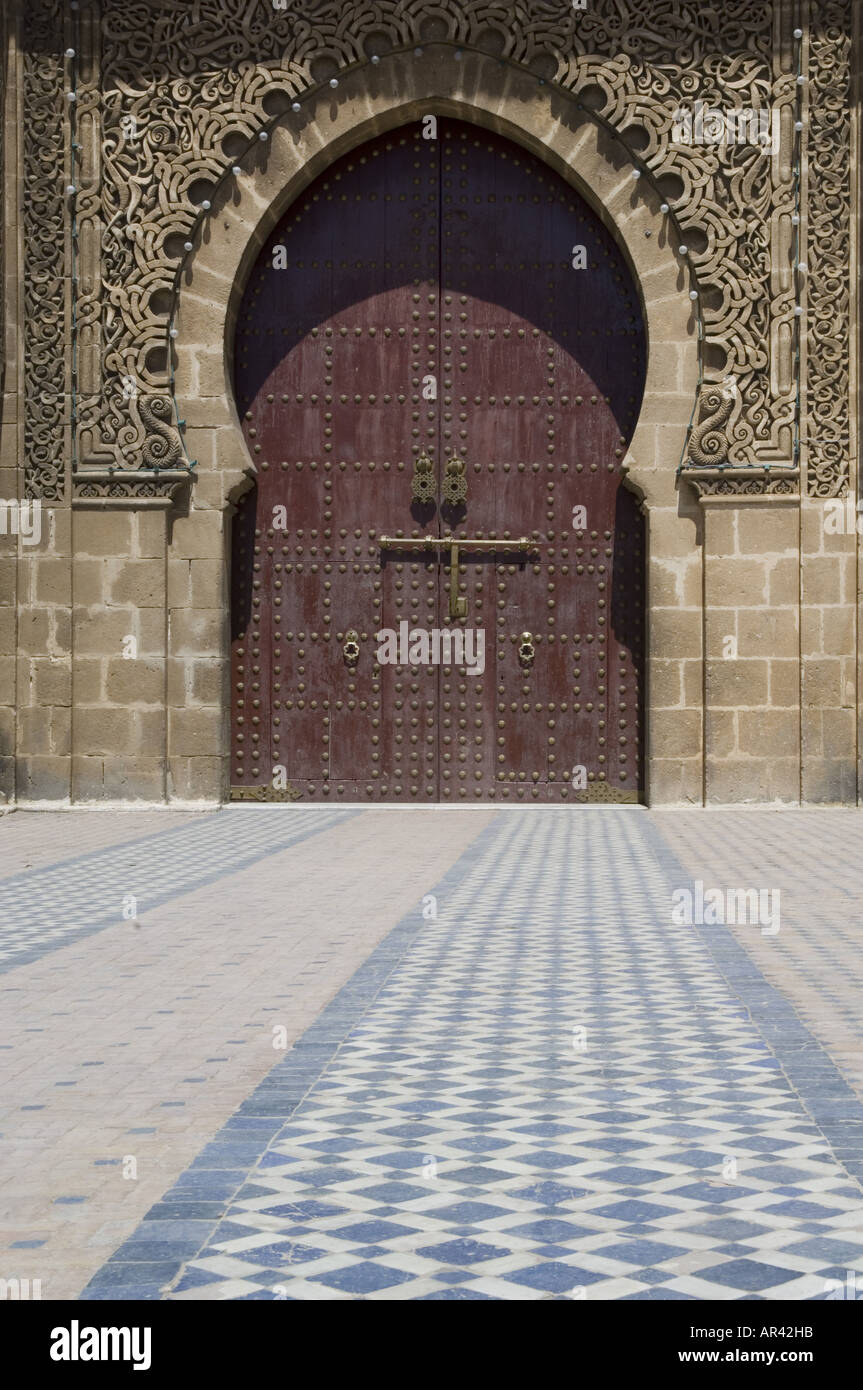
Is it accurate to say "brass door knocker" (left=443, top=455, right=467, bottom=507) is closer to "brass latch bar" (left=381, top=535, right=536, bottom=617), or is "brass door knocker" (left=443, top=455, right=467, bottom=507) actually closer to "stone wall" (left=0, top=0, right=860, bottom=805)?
"brass latch bar" (left=381, top=535, right=536, bottom=617)

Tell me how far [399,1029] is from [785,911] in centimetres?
275

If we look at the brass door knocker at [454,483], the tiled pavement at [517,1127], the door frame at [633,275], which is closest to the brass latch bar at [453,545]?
the brass door knocker at [454,483]

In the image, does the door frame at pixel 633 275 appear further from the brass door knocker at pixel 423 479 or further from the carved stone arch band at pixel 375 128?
the brass door knocker at pixel 423 479

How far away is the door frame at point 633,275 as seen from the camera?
12.6m

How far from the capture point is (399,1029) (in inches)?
194

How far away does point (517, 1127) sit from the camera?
3.87 meters

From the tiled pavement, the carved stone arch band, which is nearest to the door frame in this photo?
the carved stone arch band

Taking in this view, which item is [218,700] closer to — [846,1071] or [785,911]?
[785,911]

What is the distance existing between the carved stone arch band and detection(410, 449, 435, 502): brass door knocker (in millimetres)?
1136

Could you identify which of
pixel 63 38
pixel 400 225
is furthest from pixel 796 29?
pixel 63 38

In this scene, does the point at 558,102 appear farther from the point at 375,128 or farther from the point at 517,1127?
the point at 517,1127

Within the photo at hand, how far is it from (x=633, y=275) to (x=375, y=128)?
79.1 inches

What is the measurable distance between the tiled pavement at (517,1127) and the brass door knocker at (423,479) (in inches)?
240

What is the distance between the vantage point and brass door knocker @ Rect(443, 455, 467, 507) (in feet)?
42.4
